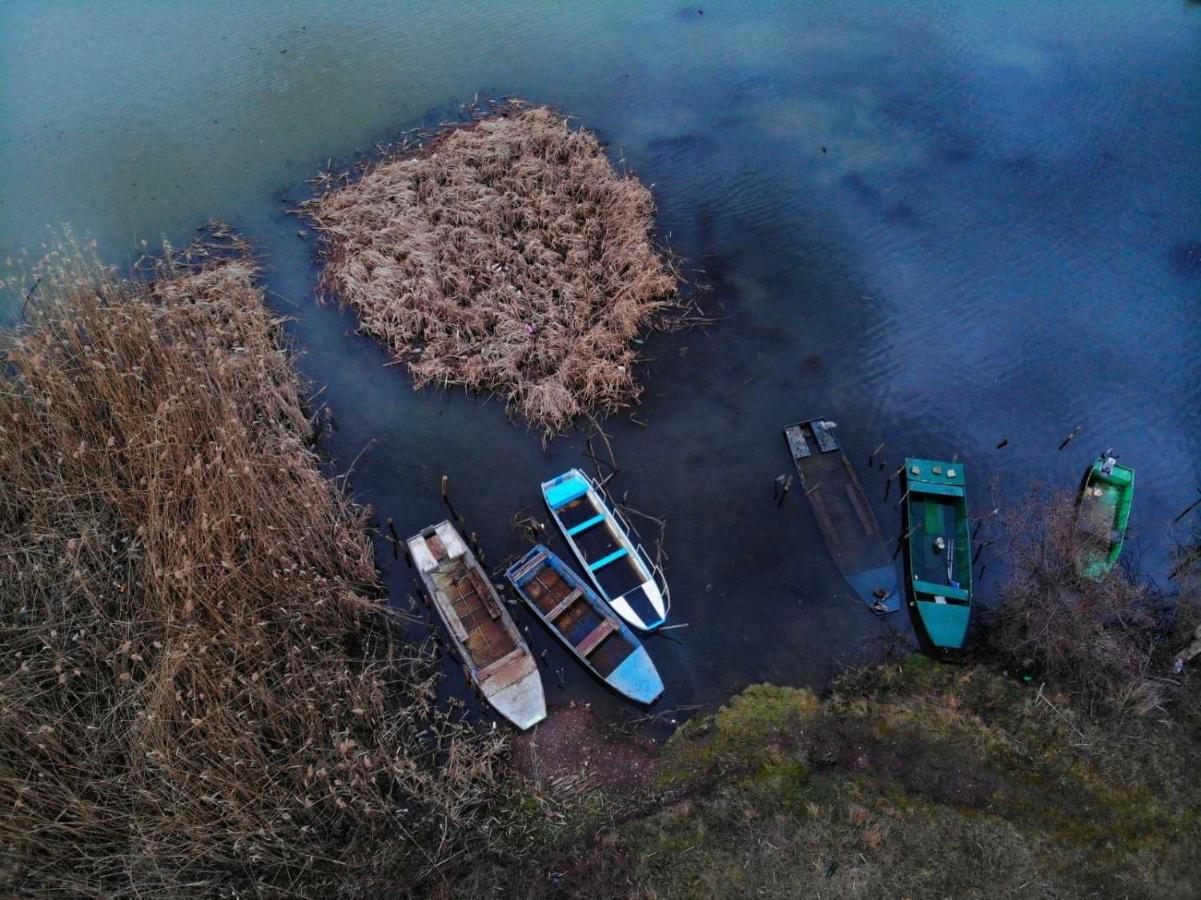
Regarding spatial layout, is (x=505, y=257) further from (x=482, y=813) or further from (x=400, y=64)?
(x=482, y=813)

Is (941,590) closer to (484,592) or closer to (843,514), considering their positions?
(843,514)

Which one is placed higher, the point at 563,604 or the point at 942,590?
the point at 563,604

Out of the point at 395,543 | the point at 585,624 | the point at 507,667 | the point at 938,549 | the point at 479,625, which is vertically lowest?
the point at 938,549

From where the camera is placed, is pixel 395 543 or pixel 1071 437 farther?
pixel 1071 437

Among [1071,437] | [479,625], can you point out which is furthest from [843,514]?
[479,625]

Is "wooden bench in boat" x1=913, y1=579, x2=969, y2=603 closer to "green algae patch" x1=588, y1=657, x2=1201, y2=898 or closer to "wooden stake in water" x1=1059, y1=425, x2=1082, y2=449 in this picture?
"green algae patch" x1=588, y1=657, x2=1201, y2=898

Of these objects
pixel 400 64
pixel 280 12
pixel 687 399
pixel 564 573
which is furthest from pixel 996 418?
pixel 280 12

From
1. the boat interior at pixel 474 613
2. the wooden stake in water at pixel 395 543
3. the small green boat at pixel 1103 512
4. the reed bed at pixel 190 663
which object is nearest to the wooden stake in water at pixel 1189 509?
the small green boat at pixel 1103 512
